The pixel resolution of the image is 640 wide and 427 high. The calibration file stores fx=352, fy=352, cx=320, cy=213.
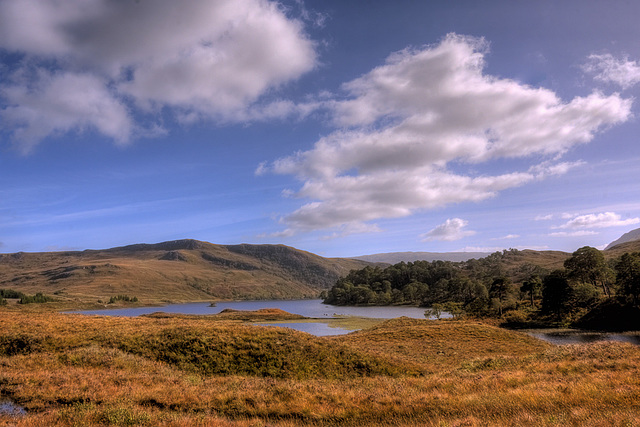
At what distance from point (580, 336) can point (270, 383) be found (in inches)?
2333

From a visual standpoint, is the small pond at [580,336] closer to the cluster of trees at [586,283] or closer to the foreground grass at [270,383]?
the cluster of trees at [586,283]

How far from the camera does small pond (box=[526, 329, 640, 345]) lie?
50.7 m

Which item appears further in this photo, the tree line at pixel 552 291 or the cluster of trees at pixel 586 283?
the tree line at pixel 552 291

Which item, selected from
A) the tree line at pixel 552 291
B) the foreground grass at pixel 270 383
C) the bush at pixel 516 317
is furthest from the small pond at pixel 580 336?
the foreground grass at pixel 270 383

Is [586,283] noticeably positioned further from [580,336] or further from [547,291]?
[580,336]

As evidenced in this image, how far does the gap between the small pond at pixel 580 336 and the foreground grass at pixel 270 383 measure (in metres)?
30.0

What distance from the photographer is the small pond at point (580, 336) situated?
50688mm

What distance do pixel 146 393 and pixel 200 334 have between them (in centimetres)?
1270

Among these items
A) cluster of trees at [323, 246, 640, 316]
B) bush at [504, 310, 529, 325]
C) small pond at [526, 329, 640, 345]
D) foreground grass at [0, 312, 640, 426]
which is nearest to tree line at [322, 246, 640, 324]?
cluster of trees at [323, 246, 640, 316]

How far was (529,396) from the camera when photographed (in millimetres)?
12367

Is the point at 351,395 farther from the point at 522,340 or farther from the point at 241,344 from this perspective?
the point at 522,340

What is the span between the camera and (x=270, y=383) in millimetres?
17844

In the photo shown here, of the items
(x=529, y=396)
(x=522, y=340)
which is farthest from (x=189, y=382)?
(x=522, y=340)

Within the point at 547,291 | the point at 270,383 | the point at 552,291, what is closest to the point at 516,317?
the point at 547,291
